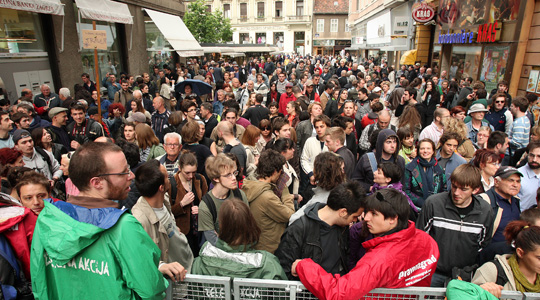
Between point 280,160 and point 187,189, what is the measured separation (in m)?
1.14

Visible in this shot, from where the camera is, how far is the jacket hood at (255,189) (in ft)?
10.3

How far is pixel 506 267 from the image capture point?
7.47 feet

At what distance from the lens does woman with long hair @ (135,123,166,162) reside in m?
4.85

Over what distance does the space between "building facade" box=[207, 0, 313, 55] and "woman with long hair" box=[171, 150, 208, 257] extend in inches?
2102

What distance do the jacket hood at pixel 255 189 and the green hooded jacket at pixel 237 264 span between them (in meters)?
0.79

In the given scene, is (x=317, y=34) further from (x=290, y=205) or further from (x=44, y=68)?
(x=290, y=205)

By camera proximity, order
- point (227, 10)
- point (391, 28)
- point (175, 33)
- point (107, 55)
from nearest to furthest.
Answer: point (107, 55) < point (175, 33) < point (391, 28) < point (227, 10)

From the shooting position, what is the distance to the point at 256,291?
220cm

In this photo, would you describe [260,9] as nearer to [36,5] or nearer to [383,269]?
[36,5]

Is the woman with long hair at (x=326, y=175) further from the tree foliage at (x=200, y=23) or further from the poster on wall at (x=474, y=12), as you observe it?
the tree foliage at (x=200, y=23)

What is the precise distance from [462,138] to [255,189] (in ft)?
12.5

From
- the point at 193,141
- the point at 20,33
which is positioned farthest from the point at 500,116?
the point at 20,33

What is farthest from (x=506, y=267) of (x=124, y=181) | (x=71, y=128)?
(x=71, y=128)

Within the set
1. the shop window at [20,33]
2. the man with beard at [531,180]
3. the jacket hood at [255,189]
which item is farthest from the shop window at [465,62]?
the shop window at [20,33]
